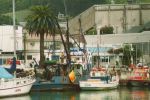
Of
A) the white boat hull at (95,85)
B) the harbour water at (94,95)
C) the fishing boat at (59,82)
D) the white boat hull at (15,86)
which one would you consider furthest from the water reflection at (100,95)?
the white boat hull at (15,86)

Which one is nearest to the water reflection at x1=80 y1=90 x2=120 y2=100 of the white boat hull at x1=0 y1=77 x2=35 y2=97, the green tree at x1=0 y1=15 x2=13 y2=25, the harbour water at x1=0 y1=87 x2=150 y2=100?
the harbour water at x1=0 y1=87 x2=150 y2=100

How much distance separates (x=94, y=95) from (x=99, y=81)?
5.36 metres

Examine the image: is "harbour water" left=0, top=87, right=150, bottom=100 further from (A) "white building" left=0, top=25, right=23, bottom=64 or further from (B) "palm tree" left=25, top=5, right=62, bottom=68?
(A) "white building" left=0, top=25, right=23, bottom=64

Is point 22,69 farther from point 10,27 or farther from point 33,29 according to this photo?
point 10,27

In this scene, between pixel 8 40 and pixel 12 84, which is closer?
pixel 12 84

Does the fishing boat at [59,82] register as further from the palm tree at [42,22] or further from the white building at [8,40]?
the white building at [8,40]

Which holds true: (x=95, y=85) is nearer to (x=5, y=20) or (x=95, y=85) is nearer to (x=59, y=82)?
(x=59, y=82)

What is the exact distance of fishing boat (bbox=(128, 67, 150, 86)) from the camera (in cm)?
8275

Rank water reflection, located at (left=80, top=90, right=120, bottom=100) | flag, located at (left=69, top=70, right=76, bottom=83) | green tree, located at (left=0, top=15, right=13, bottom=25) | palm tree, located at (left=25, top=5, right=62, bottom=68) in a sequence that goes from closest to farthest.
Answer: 1. water reflection, located at (left=80, top=90, right=120, bottom=100)
2. flag, located at (left=69, top=70, right=76, bottom=83)
3. palm tree, located at (left=25, top=5, right=62, bottom=68)
4. green tree, located at (left=0, top=15, right=13, bottom=25)

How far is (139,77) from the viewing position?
82875 mm

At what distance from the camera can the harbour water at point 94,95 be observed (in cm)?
6925

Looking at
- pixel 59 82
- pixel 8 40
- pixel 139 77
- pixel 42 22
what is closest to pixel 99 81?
pixel 59 82

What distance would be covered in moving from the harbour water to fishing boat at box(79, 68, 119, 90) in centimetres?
103

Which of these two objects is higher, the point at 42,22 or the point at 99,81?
the point at 42,22
